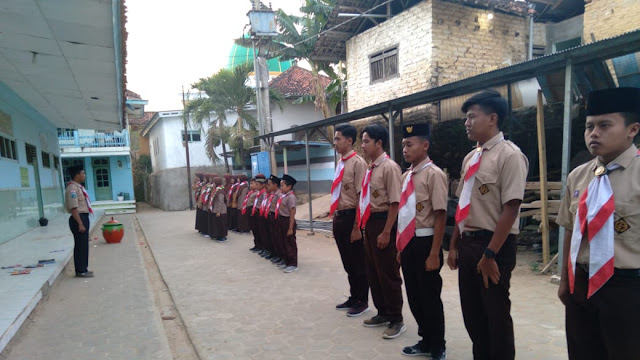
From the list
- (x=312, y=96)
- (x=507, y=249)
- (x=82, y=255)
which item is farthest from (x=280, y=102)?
(x=507, y=249)

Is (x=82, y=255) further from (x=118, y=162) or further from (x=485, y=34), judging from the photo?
(x=118, y=162)

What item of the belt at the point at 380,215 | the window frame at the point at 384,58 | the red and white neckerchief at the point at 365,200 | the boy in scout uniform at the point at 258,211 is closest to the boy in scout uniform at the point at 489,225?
the belt at the point at 380,215

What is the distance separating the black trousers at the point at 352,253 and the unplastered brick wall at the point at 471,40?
26.0 ft

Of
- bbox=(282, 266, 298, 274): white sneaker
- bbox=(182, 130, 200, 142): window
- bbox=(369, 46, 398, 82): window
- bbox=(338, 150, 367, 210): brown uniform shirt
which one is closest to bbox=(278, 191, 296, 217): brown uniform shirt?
bbox=(282, 266, 298, 274): white sneaker

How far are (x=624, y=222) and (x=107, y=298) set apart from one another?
220 inches

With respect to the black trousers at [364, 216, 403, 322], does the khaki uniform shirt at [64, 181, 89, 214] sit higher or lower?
higher

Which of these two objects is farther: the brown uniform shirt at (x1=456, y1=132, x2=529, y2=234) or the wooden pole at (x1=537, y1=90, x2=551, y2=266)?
the wooden pole at (x1=537, y1=90, x2=551, y2=266)

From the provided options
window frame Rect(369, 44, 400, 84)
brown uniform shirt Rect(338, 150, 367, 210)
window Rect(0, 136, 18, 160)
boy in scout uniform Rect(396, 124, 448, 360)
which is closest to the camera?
boy in scout uniform Rect(396, 124, 448, 360)

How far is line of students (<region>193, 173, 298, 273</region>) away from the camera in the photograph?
6352 mm

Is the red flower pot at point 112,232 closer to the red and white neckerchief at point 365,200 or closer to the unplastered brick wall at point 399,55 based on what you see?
the red and white neckerchief at point 365,200

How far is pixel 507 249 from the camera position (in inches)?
90.9

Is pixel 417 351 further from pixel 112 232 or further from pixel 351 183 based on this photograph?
pixel 112 232

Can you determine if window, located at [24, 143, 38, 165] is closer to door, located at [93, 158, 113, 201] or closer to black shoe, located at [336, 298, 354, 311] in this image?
black shoe, located at [336, 298, 354, 311]

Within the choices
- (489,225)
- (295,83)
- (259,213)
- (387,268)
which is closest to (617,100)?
(489,225)
